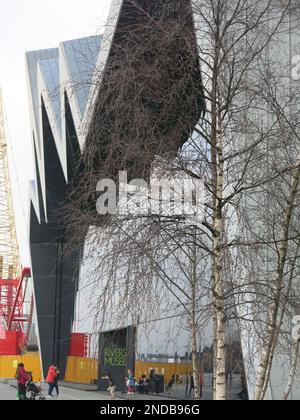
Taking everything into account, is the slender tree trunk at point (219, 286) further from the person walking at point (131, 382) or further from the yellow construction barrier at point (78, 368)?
the person walking at point (131, 382)

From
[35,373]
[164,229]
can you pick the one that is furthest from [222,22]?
[35,373]

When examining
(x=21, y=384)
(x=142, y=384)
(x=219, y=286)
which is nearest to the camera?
(x=219, y=286)

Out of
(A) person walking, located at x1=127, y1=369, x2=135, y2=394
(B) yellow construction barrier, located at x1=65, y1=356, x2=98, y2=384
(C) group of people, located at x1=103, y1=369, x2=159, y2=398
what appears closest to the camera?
(C) group of people, located at x1=103, y1=369, x2=159, y2=398

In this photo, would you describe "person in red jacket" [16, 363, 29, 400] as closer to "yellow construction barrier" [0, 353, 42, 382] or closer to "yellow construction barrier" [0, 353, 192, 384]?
"yellow construction barrier" [0, 353, 192, 384]

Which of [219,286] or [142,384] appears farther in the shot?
[142,384]

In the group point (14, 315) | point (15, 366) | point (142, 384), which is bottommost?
point (15, 366)

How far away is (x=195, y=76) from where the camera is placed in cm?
738

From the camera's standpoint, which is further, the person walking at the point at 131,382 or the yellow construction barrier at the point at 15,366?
the yellow construction barrier at the point at 15,366

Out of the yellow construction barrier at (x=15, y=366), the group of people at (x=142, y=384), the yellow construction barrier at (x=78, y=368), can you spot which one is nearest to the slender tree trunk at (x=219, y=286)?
the yellow construction barrier at (x=78, y=368)

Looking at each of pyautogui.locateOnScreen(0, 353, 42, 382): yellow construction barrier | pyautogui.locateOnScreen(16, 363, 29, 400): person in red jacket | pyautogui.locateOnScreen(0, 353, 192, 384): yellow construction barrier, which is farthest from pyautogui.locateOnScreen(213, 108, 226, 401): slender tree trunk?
pyautogui.locateOnScreen(0, 353, 42, 382): yellow construction barrier

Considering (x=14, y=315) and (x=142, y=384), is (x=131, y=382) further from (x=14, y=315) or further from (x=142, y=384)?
(x=14, y=315)

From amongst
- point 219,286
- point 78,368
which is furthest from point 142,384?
point 219,286

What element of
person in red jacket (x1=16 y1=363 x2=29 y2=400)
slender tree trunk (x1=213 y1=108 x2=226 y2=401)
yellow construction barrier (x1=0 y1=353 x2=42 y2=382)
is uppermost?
slender tree trunk (x1=213 y1=108 x2=226 y2=401)
